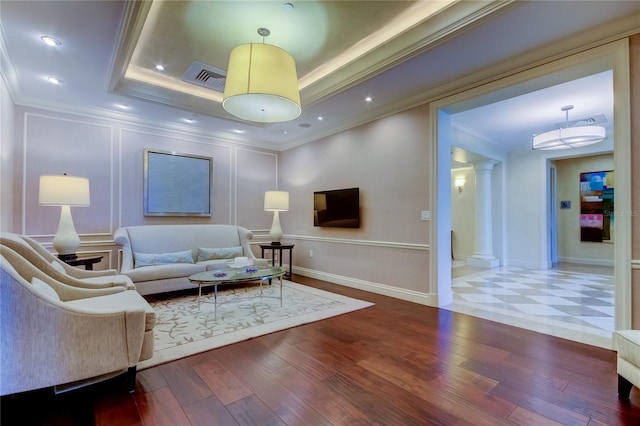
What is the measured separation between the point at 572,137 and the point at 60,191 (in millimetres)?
6686

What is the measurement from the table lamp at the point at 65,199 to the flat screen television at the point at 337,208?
11.1ft

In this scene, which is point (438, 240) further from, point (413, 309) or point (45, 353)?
point (45, 353)

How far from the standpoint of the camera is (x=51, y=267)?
7.99ft

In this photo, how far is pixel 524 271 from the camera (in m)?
6.26

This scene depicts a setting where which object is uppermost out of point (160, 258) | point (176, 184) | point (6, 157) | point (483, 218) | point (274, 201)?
point (6, 157)

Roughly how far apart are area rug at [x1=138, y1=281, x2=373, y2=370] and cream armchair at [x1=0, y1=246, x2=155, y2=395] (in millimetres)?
451

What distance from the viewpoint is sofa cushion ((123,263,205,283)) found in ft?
12.5

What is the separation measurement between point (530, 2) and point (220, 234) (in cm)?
489

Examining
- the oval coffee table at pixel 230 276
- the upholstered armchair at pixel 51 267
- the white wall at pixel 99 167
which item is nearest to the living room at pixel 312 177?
the white wall at pixel 99 167

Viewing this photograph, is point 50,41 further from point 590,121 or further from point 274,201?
point 590,121

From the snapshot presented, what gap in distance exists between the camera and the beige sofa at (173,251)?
13.0ft

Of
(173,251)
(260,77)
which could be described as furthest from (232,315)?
(260,77)

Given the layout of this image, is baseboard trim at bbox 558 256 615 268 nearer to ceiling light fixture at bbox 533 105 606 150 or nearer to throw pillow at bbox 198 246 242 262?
ceiling light fixture at bbox 533 105 606 150

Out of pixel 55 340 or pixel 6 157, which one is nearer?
pixel 55 340
